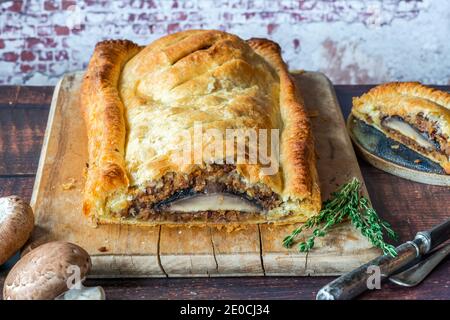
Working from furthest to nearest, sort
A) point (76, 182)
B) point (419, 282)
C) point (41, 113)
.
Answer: point (41, 113) → point (76, 182) → point (419, 282)

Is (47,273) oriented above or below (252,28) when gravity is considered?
above

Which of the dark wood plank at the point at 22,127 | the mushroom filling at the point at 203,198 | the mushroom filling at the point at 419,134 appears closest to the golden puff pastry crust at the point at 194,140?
the mushroom filling at the point at 203,198

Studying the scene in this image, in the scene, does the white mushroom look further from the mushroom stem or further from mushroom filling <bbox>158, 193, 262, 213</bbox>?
mushroom filling <bbox>158, 193, 262, 213</bbox>

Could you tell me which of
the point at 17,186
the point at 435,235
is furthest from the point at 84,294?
the point at 435,235

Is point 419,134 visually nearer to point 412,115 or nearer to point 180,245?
point 412,115

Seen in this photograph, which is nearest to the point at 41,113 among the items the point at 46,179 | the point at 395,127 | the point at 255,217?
the point at 46,179

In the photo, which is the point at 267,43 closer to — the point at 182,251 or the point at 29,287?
the point at 182,251
